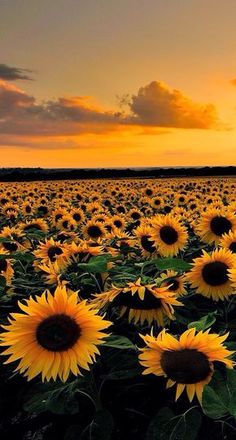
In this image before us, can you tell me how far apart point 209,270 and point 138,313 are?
0.79m

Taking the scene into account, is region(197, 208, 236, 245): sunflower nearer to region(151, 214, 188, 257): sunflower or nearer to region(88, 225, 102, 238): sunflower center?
region(151, 214, 188, 257): sunflower

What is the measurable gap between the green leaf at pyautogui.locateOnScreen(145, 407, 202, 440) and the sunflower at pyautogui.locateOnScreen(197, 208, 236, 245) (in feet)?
12.0

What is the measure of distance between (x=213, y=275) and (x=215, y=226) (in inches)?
90.4

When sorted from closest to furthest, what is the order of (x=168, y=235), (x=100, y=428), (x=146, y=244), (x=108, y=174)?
(x=100, y=428)
(x=168, y=235)
(x=146, y=244)
(x=108, y=174)

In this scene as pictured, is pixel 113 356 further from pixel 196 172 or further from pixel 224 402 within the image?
pixel 196 172

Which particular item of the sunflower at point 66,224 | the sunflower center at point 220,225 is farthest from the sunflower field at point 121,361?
the sunflower at point 66,224

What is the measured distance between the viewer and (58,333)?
220 cm

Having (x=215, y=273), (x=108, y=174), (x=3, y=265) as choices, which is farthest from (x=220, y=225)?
(x=108, y=174)

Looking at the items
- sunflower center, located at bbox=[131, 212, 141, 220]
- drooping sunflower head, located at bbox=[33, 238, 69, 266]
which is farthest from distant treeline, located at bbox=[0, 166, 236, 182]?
drooping sunflower head, located at bbox=[33, 238, 69, 266]

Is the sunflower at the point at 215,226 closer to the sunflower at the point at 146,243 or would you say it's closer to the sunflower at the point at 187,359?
the sunflower at the point at 146,243

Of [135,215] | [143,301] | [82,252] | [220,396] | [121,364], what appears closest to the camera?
[220,396]

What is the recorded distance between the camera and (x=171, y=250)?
5.25 m

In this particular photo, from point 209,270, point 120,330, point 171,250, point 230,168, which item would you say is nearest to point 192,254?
point 171,250

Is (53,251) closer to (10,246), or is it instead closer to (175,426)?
(10,246)
